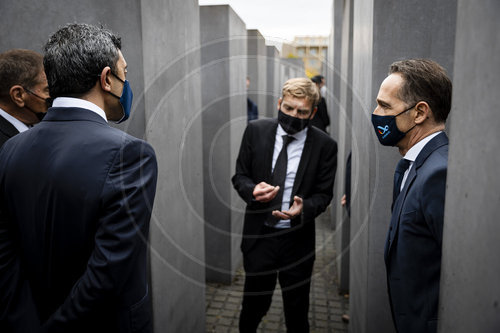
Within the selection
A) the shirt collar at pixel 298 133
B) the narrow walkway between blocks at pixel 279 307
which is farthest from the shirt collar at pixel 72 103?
the narrow walkway between blocks at pixel 279 307

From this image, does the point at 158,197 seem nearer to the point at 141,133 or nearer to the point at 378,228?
the point at 141,133

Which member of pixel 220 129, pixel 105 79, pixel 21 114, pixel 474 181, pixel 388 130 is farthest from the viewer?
pixel 220 129

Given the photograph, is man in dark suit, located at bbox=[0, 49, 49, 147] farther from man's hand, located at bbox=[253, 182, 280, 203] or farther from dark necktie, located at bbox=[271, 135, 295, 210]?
dark necktie, located at bbox=[271, 135, 295, 210]

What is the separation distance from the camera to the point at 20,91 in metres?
2.54

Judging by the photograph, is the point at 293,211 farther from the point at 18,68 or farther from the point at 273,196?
the point at 18,68

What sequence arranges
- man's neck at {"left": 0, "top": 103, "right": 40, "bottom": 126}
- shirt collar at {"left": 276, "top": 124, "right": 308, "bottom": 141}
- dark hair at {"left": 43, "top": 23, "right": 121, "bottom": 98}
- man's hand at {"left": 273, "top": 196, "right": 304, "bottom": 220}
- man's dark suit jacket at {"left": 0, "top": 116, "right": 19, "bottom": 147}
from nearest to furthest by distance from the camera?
dark hair at {"left": 43, "top": 23, "right": 121, "bottom": 98} < man's dark suit jacket at {"left": 0, "top": 116, "right": 19, "bottom": 147} < man's neck at {"left": 0, "top": 103, "right": 40, "bottom": 126} < man's hand at {"left": 273, "top": 196, "right": 304, "bottom": 220} < shirt collar at {"left": 276, "top": 124, "right": 308, "bottom": 141}

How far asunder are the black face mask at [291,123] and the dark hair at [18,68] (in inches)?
75.8

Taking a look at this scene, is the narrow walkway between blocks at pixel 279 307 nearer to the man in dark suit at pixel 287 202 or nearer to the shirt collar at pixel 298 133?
the man in dark suit at pixel 287 202

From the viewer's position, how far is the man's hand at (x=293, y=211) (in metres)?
3.23

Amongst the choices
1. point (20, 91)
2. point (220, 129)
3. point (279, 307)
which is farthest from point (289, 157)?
point (279, 307)

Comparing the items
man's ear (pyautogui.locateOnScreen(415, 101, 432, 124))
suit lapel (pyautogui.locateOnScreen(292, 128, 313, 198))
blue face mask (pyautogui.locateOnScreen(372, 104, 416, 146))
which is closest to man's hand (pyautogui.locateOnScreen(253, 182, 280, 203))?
suit lapel (pyautogui.locateOnScreen(292, 128, 313, 198))

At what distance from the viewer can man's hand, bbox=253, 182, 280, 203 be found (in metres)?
3.27

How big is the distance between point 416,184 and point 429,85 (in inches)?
24.3

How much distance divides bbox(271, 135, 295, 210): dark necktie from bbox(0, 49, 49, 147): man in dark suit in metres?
1.89
